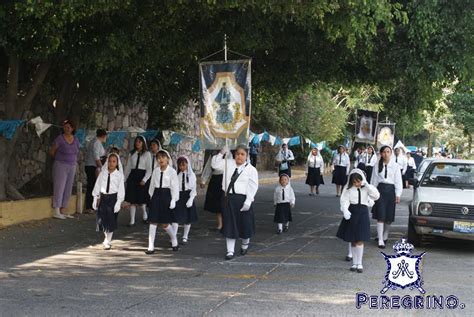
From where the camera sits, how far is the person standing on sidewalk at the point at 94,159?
45.0 ft

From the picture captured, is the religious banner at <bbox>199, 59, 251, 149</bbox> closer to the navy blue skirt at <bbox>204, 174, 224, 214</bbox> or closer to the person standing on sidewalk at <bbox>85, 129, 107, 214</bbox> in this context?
the navy blue skirt at <bbox>204, 174, 224, 214</bbox>

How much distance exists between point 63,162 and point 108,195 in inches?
126

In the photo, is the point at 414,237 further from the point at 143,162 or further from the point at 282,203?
the point at 143,162

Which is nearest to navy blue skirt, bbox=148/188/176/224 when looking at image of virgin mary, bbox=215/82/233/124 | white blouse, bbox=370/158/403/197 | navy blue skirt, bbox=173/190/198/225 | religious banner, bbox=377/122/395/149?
navy blue skirt, bbox=173/190/198/225

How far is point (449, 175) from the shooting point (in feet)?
37.9

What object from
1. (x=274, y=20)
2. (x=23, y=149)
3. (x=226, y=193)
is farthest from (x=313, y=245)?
(x=23, y=149)

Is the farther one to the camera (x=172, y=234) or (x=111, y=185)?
(x=111, y=185)

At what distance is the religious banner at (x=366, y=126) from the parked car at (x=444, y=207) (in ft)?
41.6

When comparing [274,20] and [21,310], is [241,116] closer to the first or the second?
[274,20]

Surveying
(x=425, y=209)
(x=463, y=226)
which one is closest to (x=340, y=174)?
(x=425, y=209)

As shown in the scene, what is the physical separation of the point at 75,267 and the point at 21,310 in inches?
89.5

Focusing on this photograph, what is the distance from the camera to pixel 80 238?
36.7 feet

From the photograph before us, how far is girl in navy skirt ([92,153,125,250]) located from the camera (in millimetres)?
10289

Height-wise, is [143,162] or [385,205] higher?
[143,162]
